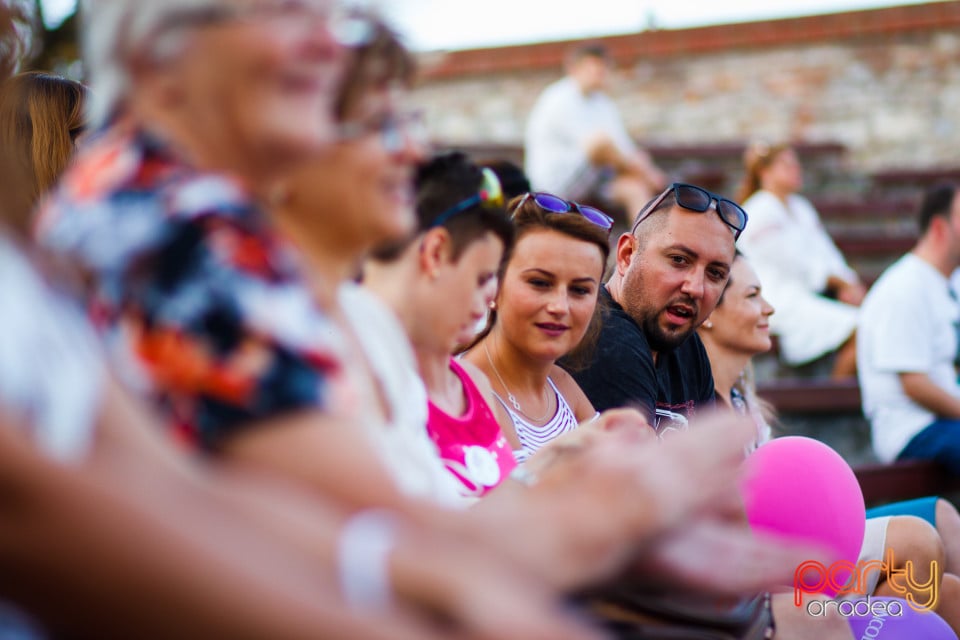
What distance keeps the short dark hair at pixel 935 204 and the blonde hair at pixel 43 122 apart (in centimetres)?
440

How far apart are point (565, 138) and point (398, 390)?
7.13 meters

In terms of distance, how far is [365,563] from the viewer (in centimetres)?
91

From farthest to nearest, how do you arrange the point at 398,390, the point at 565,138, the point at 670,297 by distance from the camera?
the point at 565,138 → the point at 670,297 → the point at 398,390

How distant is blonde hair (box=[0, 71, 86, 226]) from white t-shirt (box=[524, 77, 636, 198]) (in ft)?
18.7

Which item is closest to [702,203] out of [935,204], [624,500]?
[624,500]

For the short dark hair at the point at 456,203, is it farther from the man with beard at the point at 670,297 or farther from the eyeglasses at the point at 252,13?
the man with beard at the point at 670,297

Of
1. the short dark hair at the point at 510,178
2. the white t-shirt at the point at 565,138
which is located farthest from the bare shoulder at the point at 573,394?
the white t-shirt at the point at 565,138

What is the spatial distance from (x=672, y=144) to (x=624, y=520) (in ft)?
31.1

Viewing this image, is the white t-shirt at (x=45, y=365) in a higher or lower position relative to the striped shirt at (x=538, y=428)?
lower

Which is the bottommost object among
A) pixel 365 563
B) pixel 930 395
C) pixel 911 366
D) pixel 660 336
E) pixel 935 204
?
pixel 365 563

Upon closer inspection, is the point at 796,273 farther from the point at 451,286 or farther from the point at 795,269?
the point at 451,286

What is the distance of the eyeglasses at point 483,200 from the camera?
197 cm

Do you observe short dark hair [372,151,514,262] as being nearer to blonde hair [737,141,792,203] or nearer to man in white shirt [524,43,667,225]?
blonde hair [737,141,792,203]

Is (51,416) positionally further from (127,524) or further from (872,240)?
(872,240)
